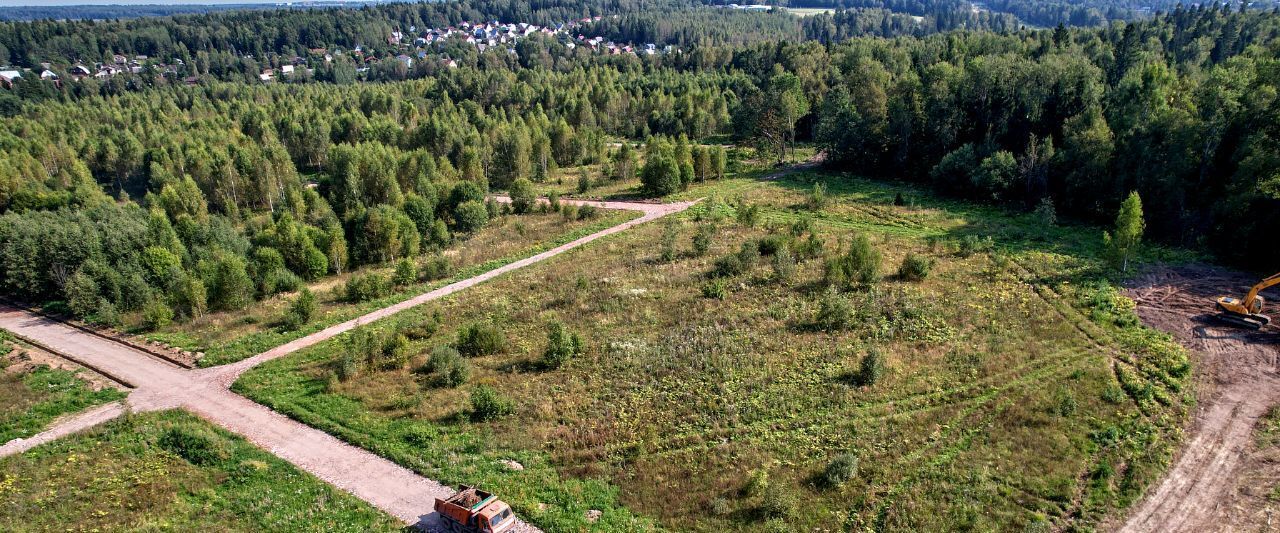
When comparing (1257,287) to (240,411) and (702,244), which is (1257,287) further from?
(240,411)

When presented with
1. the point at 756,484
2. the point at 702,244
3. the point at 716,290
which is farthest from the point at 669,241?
the point at 756,484

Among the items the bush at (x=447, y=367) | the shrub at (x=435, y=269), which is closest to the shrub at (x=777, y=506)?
the bush at (x=447, y=367)

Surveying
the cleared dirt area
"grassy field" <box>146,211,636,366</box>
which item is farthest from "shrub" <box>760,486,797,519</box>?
"grassy field" <box>146,211,636,366</box>

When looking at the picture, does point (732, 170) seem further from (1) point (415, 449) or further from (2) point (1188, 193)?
(1) point (415, 449)

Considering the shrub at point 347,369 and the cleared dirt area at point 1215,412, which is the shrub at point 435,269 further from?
the cleared dirt area at point 1215,412

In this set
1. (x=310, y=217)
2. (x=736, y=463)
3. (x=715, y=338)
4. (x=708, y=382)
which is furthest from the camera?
(x=310, y=217)

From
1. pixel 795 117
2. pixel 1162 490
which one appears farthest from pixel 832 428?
pixel 795 117
